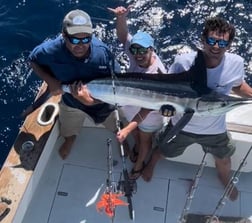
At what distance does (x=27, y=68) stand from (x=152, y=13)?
165 centimetres

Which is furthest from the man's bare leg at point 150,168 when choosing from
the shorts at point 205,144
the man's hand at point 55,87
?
the man's hand at point 55,87

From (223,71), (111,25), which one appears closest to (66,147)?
(223,71)

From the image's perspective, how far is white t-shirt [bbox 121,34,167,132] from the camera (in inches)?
130

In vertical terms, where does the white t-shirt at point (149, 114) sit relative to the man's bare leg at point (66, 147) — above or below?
above

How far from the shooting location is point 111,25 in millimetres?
5812

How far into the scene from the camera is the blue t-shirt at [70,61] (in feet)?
10.6

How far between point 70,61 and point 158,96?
2.01 ft

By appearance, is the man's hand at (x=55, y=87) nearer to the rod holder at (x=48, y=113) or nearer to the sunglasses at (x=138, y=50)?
the rod holder at (x=48, y=113)

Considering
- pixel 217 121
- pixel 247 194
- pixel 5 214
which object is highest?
pixel 217 121

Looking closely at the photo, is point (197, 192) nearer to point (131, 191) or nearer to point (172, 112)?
point (131, 191)

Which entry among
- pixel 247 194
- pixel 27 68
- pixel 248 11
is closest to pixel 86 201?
pixel 247 194

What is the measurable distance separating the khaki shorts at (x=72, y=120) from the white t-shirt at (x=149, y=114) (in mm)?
225

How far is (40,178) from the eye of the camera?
377 centimetres

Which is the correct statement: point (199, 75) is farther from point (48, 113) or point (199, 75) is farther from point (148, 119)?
point (48, 113)
